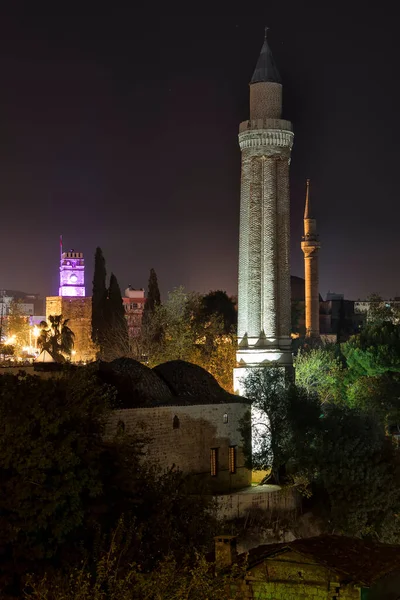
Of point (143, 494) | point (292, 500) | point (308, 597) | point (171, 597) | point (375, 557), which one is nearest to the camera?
point (171, 597)

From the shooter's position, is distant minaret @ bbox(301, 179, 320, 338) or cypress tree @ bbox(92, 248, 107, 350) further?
distant minaret @ bbox(301, 179, 320, 338)

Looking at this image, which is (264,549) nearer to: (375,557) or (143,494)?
(375,557)

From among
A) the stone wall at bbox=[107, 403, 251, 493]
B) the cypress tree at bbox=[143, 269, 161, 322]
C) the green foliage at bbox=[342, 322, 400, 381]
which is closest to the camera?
the stone wall at bbox=[107, 403, 251, 493]

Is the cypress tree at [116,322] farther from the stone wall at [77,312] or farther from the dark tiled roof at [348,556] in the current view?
the dark tiled roof at [348,556]

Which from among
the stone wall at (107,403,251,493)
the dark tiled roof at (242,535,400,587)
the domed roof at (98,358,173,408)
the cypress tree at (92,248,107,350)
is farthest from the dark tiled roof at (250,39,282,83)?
the cypress tree at (92,248,107,350)

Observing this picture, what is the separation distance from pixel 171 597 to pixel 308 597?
211 cm

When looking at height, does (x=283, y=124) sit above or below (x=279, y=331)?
above

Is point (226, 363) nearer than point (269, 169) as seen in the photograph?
No

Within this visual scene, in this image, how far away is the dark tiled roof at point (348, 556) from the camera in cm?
1359

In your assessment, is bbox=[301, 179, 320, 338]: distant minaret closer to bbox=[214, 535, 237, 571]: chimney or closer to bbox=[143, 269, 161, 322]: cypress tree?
bbox=[143, 269, 161, 322]: cypress tree

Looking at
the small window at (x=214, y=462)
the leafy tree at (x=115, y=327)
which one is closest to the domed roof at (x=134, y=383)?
the small window at (x=214, y=462)

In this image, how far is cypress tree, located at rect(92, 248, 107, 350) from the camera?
157ft

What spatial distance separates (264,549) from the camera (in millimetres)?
15375

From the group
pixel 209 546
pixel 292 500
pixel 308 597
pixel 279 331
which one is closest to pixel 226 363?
pixel 279 331
